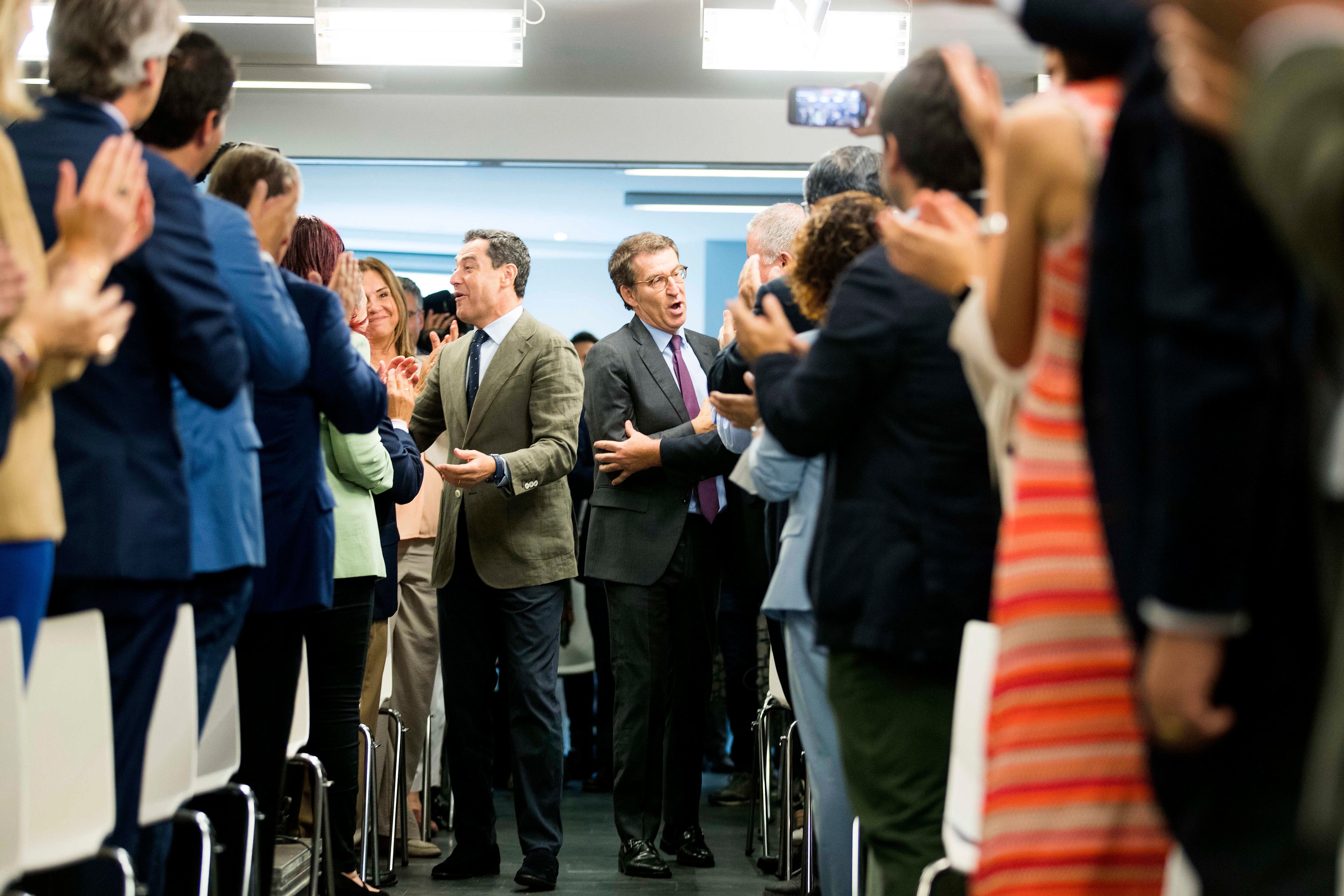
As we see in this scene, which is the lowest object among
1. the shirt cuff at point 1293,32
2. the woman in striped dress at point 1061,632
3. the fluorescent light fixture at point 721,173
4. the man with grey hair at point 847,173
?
the woman in striped dress at point 1061,632

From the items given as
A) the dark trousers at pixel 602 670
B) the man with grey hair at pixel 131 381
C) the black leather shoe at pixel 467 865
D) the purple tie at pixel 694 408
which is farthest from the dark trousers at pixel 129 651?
the dark trousers at pixel 602 670

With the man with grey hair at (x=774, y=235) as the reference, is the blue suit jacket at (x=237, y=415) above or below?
below

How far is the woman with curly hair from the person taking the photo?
2283 mm

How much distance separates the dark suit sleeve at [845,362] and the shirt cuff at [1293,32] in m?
0.95

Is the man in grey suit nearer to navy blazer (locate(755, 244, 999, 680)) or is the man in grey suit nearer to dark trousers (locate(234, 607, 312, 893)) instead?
dark trousers (locate(234, 607, 312, 893))

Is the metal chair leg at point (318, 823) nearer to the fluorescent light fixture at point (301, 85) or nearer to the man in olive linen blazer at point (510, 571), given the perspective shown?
the man in olive linen blazer at point (510, 571)

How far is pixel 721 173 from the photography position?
6613mm

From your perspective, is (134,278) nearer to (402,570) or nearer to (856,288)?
(856,288)

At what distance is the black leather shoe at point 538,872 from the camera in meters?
3.35

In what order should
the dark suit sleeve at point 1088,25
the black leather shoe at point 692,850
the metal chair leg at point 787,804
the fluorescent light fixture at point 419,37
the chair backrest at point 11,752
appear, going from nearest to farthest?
the dark suit sleeve at point 1088,25 < the chair backrest at point 11,752 < the metal chair leg at point 787,804 < the black leather shoe at point 692,850 < the fluorescent light fixture at point 419,37

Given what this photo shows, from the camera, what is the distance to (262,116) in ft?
21.3

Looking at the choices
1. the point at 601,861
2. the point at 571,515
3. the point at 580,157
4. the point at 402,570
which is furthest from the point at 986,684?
the point at 580,157

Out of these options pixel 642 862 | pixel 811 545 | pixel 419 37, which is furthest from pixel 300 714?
pixel 419 37

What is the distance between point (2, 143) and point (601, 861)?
274 cm
